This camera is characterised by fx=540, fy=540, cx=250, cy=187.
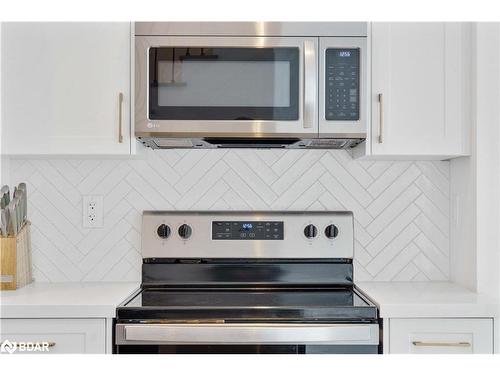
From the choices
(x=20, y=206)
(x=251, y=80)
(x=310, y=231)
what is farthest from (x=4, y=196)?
(x=310, y=231)

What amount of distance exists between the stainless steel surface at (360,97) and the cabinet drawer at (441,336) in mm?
674

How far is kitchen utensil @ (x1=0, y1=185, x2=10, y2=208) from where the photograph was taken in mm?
2090

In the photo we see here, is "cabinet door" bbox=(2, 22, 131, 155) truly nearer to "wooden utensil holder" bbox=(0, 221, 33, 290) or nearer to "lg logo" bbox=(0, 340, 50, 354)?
"wooden utensil holder" bbox=(0, 221, 33, 290)

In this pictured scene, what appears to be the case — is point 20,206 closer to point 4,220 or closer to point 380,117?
point 4,220

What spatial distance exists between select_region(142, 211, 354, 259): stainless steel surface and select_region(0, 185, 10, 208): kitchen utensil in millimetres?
527

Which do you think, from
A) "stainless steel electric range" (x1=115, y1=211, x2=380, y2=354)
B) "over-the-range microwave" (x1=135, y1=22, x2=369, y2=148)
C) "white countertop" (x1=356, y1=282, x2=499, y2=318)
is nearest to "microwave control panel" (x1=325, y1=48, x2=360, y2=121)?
"over-the-range microwave" (x1=135, y1=22, x2=369, y2=148)

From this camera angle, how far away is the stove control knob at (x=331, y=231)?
2.21 meters

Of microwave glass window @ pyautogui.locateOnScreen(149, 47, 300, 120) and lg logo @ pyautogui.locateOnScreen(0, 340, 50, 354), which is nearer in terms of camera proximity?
lg logo @ pyautogui.locateOnScreen(0, 340, 50, 354)

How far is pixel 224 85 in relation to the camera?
1.95m

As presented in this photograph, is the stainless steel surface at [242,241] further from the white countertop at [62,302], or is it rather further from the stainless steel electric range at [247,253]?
the white countertop at [62,302]

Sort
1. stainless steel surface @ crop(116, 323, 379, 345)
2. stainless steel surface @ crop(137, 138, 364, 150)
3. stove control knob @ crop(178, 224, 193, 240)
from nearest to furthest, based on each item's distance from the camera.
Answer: stainless steel surface @ crop(116, 323, 379, 345)
stainless steel surface @ crop(137, 138, 364, 150)
stove control knob @ crop(178, 224, 193, 240)

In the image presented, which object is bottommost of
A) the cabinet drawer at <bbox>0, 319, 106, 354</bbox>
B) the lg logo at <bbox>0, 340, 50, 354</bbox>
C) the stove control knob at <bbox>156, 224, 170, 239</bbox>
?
the lg logo at <bbox>0, 340, 50, 354</bbox>

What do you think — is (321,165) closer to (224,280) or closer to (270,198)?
(270,198)

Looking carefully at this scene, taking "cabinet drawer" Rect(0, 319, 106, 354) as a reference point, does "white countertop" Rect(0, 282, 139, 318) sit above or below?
above
